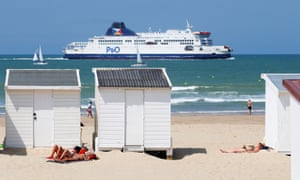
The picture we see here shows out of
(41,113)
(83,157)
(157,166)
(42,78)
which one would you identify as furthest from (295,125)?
(42,78)

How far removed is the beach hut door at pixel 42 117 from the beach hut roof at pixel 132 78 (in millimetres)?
1166

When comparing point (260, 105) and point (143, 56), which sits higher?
point (143, 56)

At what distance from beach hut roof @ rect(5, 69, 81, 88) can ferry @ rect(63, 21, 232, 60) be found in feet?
308

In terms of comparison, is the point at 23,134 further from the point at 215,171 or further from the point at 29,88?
the point at 215,171

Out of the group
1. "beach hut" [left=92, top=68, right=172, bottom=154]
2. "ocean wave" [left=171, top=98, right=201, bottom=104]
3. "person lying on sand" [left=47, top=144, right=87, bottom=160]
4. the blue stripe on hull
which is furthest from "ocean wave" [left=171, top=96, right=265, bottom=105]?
the blue stripe on hull

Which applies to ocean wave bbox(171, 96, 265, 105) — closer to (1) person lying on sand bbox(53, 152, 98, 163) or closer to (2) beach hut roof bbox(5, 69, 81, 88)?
(2) beach hut roof bbox(5, 69, 81, 88)

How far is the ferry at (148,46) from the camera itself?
109 m

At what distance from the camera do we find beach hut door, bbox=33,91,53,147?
1397 centimetres

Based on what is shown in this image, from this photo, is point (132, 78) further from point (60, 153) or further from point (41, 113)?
point (60, 153)

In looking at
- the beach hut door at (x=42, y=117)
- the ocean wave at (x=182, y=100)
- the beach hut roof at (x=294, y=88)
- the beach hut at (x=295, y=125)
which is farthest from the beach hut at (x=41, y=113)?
the ocean wave at (x=182, y=100)

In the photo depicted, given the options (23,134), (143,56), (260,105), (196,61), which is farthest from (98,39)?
(23,134)

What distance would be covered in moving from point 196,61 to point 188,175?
326ft

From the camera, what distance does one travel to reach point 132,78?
45.5 feet

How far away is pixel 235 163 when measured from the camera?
13.3m
